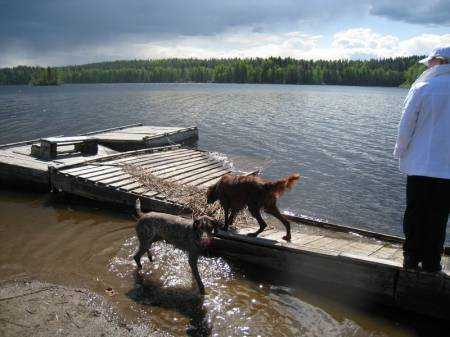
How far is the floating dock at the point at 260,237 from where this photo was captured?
711 centimetres

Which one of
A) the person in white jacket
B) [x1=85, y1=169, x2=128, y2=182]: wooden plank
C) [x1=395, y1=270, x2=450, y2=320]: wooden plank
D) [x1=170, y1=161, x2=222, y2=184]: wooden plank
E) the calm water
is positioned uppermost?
the person in white jacket

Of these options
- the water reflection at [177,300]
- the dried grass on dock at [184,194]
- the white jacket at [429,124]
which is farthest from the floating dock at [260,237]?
the white jacket at [429,124]

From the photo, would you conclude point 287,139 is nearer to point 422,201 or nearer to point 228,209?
point 228,209

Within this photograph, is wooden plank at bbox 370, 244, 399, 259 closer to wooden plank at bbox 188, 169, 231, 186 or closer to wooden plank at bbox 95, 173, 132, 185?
wooden plank at bbox 188, 169, 231, 186

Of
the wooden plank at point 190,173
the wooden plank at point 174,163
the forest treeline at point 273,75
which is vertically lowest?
the wooden plank at point 190,173

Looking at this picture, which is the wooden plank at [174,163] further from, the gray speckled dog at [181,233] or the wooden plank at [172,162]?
the gray speckled dog at [181,233]

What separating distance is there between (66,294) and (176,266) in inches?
90.7

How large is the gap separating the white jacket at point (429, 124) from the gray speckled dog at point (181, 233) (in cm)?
360

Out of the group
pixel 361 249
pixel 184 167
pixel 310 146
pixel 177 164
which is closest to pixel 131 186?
pixel 184 167

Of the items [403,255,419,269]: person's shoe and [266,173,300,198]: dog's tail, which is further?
[266,173,300,198]: dog's tail

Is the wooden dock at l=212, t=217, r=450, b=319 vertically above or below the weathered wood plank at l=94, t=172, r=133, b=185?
below

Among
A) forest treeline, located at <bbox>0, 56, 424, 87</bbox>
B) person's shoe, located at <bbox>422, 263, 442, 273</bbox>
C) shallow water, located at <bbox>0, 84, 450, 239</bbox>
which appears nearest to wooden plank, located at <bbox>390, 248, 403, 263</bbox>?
person's shoe, located at <bbox>422, 263, 442, 273</bbox>

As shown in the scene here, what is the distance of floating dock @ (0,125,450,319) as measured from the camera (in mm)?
7113

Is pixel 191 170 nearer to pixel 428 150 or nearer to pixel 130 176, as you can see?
pixel 130 176
